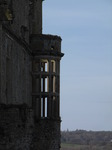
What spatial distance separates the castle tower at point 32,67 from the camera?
1411 inches

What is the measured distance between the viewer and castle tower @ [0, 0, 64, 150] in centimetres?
3584

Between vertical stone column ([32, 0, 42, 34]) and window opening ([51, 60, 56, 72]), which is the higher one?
vertical stone column ([32, 0, 42, 34])

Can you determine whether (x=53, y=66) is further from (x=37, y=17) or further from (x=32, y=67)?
(x=37, y=17)

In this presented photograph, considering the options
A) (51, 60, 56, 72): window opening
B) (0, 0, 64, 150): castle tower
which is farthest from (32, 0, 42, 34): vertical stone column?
(51, 60, 56, 72): window opening

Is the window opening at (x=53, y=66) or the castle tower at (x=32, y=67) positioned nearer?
the castle tower at (x=32, y=67)

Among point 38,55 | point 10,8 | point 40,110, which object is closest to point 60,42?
point 38,55

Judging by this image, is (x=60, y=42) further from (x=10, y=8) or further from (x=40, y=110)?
(x=10, y=8)

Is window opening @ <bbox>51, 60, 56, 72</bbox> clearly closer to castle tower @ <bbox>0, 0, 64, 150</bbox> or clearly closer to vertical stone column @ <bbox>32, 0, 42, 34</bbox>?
castle tower @ <bbox>0, 0, 64, 150</bbox>

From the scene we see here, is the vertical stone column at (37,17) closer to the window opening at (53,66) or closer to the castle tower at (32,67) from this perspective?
the castle tower at (32,67)

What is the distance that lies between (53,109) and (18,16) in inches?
244

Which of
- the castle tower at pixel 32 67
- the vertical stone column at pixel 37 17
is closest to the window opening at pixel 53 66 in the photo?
the castle tower at pixel 32 67

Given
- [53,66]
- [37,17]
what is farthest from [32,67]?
[37,17]

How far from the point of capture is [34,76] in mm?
43062

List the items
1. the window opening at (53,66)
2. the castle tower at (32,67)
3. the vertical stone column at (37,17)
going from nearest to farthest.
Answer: the castle tower at (32,67), the window opening at (53,66), the vertical stone column at (37,17)
